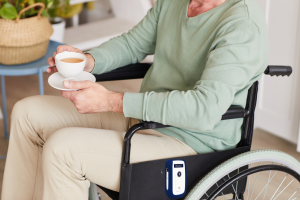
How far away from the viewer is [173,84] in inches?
47.3

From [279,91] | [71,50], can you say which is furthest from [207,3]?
[279,91]

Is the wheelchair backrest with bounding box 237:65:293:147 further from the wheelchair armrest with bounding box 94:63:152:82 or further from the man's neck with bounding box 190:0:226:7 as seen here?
the wheelchair armrest with bounding box 94:63:152:82

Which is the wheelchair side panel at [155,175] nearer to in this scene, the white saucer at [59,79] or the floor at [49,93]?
the white saucer at [59,79]

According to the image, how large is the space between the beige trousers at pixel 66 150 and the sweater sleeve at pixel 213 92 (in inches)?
5.3

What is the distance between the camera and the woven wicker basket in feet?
5.08

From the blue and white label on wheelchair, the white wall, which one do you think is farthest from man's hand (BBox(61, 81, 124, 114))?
the white wall

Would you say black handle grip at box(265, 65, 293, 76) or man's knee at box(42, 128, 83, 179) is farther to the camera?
black handle grip at box(265, 65, 293, 76)

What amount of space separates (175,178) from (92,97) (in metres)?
0.33

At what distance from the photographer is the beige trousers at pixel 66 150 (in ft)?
3.24

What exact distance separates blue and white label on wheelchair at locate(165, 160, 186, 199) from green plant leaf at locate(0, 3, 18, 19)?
0.99 metres

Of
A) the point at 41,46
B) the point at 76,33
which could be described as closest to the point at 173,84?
the point at 41,46

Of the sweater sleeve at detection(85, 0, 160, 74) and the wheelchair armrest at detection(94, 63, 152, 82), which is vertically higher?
the sweater sleeve at detection(85, 0, 160, 74)

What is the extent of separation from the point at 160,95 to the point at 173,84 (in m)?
0.23

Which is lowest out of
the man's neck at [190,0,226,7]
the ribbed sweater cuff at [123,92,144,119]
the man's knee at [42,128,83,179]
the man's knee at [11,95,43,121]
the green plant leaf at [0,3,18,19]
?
the man's knee at [42,128,83,179]
